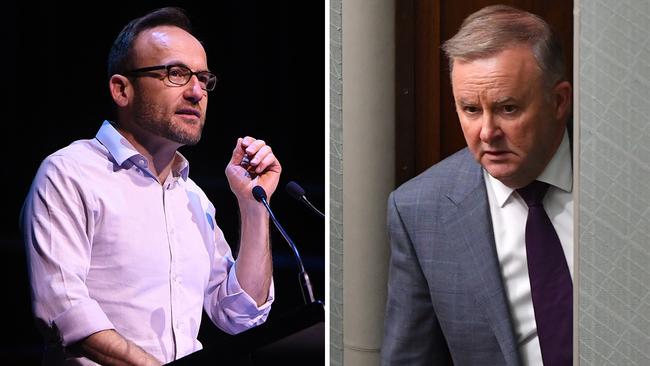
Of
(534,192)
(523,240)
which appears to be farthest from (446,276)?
(534,192)

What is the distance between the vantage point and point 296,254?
2.94 m

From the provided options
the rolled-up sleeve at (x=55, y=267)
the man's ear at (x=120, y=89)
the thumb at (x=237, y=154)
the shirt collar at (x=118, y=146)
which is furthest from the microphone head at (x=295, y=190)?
the rolled-up sleeve at (x=55, y=267)

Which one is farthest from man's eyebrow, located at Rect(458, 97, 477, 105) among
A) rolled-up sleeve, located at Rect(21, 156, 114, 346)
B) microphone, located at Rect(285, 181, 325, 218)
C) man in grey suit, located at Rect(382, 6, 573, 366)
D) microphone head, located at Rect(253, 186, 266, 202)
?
rolled-up sleeve, located at Rect(21, 156, 114, 346)

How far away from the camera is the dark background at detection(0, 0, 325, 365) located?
2.67 meters

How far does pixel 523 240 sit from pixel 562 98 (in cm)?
43

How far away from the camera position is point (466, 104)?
254cm

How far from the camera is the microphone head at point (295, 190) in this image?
9.55 ft

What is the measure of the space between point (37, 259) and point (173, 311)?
0.46m

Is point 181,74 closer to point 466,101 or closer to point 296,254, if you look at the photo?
point 296,254

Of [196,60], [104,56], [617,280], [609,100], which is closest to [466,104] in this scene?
[609,100]

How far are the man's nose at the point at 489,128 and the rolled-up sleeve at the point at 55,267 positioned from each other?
129 cm

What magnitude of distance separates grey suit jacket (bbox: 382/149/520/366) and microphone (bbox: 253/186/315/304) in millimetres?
325

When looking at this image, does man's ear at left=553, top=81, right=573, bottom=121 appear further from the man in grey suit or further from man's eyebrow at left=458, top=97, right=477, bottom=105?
man's eyebrow at left=458, top=97, right=477, bottom=105

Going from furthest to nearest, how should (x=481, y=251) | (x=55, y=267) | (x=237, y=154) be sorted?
(x=237, y=154) < (x=55, y=267) < (x=481, y=251)
